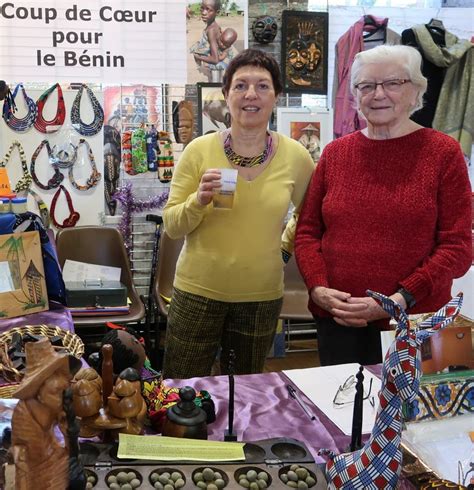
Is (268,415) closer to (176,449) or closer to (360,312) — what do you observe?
(176,449)

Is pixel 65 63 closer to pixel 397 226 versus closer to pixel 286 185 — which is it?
pixel 286 185

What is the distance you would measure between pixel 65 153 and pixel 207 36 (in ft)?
3.95

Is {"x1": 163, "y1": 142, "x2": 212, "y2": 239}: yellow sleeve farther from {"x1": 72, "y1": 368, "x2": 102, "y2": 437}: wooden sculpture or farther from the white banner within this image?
the white banner

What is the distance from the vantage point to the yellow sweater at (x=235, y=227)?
6.53ft

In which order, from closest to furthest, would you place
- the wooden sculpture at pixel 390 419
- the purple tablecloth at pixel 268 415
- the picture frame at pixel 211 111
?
the wooden sculpture at pixel 390 419 → the purple tablecloth at pixel 268 415 → the picture frame at pixel 211 111

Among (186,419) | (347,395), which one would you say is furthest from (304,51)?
(186,419)

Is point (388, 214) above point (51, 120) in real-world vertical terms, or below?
below

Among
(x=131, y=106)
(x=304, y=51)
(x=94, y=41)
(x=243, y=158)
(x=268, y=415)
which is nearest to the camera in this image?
(x=268, y=415)

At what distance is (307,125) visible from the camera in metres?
4.10

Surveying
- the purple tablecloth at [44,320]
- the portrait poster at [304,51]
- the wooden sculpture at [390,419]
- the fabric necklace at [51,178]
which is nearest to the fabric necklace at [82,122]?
the fabric necklace at [51,178]

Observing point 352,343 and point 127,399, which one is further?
point 352,343

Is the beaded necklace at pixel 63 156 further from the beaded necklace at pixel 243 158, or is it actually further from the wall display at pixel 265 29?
the beaded necklace at pixel 243 158

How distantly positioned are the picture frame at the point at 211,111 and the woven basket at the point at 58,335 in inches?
93.7

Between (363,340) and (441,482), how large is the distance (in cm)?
94
